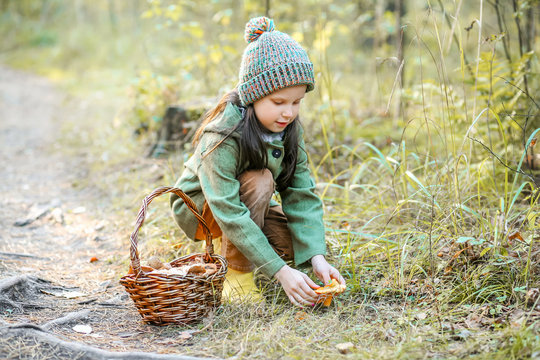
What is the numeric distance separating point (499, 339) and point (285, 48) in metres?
1.38

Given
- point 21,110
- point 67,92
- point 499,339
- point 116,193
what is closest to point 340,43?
point 67,92

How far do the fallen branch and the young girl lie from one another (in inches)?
23.6

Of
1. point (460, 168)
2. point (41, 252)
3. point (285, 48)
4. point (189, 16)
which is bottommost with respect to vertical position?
point (41, 252)

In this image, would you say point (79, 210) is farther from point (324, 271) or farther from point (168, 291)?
point (324, 271)

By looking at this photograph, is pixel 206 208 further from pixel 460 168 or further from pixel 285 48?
pixel 460 168

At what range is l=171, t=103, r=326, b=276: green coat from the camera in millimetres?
2008

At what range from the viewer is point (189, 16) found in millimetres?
7480

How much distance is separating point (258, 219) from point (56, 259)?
142cm

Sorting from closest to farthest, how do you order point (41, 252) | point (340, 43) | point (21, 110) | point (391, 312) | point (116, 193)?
point (391, 312) → point (41, 252) → point (116, 193) → point (21, 110) → point (340, 43)

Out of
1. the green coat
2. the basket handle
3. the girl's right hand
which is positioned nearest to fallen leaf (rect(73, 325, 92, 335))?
the basket handle

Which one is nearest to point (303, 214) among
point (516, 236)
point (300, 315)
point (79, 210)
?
point (300, 315)

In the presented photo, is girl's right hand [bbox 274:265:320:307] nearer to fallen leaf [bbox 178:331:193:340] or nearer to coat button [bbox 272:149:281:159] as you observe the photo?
fallen leaf [bbox 178:331:193:340]

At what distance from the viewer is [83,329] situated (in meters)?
1.90

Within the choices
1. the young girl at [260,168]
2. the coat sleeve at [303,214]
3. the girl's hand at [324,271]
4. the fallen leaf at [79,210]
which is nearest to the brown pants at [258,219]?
the young girl at [260,168]
